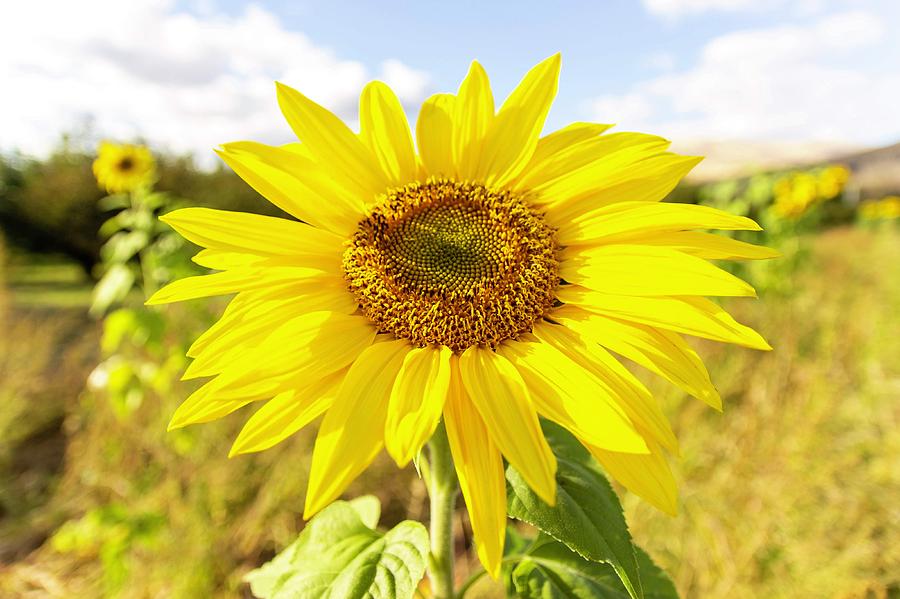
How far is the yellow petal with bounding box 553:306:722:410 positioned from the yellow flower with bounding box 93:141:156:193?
5442mm

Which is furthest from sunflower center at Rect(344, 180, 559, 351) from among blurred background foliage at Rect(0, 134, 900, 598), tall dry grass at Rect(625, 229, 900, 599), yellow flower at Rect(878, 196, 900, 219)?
yellow flower at Rect(878, 196, 900, 219)

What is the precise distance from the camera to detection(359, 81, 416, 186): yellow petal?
1.17 meters

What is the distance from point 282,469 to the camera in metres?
4.26

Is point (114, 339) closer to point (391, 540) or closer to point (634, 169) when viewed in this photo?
point (391, 540)

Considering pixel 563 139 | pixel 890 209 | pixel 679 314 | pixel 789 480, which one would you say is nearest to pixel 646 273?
pixel 679 314

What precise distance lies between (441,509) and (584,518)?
11.1 inches

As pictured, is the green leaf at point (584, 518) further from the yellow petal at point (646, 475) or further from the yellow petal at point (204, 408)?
the yellow petal at point (204, 408)

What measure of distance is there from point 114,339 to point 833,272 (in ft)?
42.6

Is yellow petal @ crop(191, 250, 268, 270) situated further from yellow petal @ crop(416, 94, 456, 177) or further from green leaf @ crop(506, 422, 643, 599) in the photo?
green leaf @ crop(506, 422, 643, 599)

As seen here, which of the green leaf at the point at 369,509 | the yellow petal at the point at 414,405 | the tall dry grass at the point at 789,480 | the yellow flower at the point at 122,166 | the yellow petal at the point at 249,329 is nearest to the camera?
the yellow petal at the point at 414,405

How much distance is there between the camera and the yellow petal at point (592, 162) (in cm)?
116

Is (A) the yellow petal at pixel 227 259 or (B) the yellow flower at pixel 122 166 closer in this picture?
(A) the yellow petal at pixel 227 259

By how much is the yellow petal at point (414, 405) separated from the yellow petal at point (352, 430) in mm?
30

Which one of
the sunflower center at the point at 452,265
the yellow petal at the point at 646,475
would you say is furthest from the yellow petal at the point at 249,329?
the yellow petal at the point at 646,475
